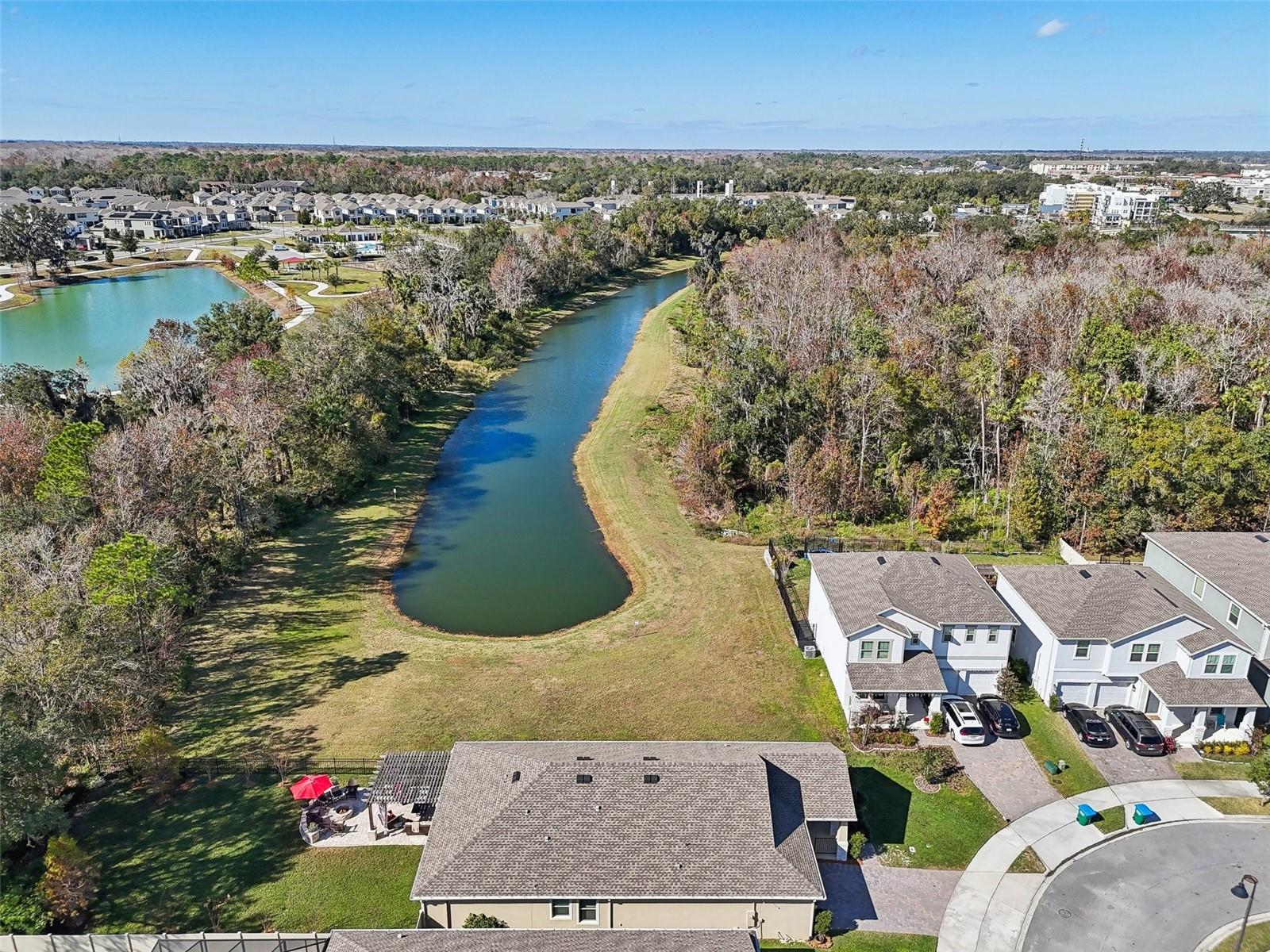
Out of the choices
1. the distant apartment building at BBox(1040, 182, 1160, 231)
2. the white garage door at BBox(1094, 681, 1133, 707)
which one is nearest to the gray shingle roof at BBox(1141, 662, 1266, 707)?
the white garage door at BBox(1094, 681, 1133, 707)

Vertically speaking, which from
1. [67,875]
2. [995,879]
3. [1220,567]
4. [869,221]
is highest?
[869,221]

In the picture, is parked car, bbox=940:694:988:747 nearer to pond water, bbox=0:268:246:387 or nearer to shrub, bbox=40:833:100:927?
shrub, bbox=40:833:100:927

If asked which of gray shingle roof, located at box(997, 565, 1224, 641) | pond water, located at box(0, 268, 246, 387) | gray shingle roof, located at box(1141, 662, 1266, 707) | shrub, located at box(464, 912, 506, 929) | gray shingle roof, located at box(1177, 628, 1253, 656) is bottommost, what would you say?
shrub, located at box(464, 912, 506, 929)

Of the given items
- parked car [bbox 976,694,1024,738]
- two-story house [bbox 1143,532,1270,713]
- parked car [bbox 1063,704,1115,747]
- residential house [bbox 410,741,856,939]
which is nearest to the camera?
residential house [bbox 410,741,856,939]

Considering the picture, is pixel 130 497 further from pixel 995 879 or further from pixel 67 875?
pixel 995 879

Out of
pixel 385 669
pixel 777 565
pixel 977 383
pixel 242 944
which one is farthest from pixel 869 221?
pixel 242 944

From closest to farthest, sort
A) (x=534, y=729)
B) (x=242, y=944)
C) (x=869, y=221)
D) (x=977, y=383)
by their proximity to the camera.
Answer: (x=242, y=944) → (x=534, y=729) → (x=977, y=383) → (x=869, y=221)

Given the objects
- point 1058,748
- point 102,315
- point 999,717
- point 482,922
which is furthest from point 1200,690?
point 102,315
